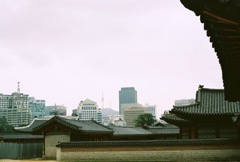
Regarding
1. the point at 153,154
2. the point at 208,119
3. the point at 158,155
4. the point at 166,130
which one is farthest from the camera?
the point at 166,130

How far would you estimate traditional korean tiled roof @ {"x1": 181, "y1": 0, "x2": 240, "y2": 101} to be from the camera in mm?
4862

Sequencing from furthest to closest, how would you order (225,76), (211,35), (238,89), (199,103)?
(199,103) < (238,89) < (225,76) < (211,35)

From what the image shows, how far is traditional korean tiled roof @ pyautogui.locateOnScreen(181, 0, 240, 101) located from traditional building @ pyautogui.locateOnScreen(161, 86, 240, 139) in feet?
73.3

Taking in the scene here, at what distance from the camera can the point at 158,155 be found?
30.2 metres

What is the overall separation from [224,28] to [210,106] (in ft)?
91.3

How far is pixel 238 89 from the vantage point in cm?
978

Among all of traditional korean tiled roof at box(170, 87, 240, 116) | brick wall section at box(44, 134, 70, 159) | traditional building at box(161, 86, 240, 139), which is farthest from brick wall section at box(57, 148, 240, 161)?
brick wall section at box(44, 134, 70, 159)

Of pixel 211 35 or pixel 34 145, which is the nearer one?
pixel 211 35

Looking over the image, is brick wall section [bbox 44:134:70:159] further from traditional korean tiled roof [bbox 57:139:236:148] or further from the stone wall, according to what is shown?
traditional korean tiled roof [bbox 57:139:236:148]

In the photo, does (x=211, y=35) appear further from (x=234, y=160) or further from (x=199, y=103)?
(x=199, y=103)

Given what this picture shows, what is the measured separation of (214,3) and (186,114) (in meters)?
26.8

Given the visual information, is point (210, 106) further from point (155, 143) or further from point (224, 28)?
point (224, 28)

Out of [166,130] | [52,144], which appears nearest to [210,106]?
[52,144]

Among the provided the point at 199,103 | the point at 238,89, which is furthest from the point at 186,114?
the point at 238,89
